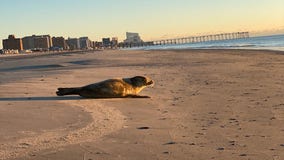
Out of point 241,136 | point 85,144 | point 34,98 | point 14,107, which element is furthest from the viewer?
point 34,98

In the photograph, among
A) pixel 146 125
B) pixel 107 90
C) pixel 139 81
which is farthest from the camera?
pixel 139 81

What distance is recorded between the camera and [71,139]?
569 cm

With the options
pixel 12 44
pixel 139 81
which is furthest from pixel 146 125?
pixel 12 44

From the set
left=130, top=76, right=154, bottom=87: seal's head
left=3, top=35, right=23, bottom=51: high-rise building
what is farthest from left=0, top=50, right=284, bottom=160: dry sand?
left=3, top=35, right=23, bottom=51: high-rise building

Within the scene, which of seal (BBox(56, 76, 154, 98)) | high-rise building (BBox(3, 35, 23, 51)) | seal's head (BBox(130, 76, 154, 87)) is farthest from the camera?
high-rise building (BBox(3, 35, 23, 51))

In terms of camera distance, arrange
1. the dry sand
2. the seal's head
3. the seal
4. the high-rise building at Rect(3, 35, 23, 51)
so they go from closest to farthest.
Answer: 1. the dry sand
2. the seal
3. the seal's head
4. the high-rise building at Rect(3, 35, 23, 51)

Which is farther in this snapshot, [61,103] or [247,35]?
[247,35]

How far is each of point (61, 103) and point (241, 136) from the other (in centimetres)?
363

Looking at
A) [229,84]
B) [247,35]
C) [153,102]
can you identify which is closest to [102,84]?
[153,102]

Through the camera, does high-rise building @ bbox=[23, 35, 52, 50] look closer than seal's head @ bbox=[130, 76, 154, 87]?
No

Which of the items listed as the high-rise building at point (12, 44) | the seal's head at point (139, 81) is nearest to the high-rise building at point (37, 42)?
the high-rise building at point (12, 44)

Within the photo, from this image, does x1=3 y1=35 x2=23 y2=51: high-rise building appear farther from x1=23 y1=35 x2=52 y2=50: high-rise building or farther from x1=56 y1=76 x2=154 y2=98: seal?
x1=56 y1=76 x2=154 y2=98: seal

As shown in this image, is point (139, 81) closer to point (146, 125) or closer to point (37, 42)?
point (146, 125)

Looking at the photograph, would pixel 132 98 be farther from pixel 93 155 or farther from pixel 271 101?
pixel 93 155
